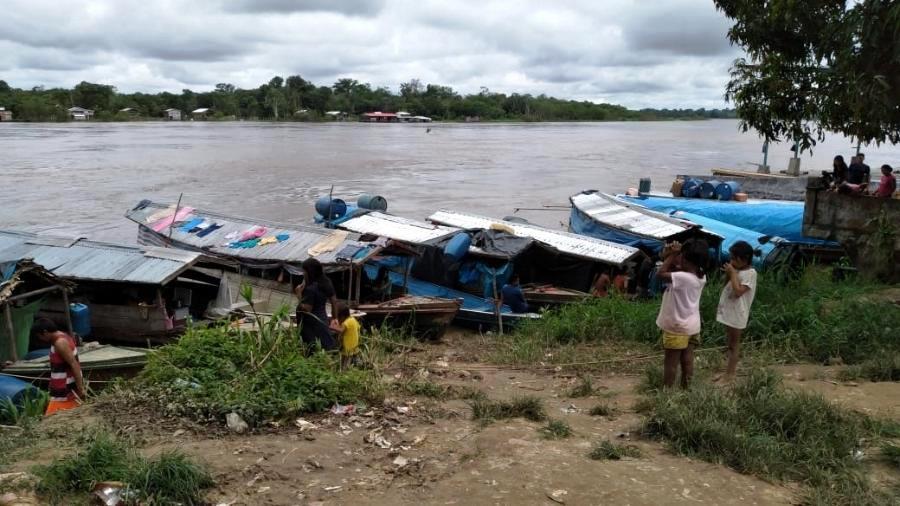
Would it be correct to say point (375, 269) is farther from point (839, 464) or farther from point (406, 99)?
point (406, 99)

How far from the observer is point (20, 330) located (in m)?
9.17

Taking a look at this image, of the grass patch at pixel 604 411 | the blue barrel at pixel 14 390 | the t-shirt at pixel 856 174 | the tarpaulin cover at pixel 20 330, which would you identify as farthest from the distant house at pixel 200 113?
the grass patch at pixel 604 411

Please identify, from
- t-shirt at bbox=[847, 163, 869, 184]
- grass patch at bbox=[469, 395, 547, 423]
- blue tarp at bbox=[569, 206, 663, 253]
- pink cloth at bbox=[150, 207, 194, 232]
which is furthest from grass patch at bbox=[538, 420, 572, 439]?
pink cloth at bbox=[150, 207, 194, 232]

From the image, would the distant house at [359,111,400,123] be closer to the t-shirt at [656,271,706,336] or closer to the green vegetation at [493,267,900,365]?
the green vegetation at [493,267,900,365]

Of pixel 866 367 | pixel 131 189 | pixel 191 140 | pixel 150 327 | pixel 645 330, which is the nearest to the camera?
pixel 866 367

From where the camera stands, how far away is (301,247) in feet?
40.8

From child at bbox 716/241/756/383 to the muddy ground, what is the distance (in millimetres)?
791

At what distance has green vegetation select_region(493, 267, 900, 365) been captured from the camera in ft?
24.9

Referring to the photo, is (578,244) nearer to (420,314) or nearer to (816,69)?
(420,314)

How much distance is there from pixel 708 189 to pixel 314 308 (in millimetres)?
15045

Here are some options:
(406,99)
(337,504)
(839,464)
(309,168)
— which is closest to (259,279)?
(337,504)

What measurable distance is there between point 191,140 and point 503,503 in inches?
2464

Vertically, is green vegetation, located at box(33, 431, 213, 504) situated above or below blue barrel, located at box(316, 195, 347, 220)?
below

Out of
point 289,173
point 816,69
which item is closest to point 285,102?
point 289,173
